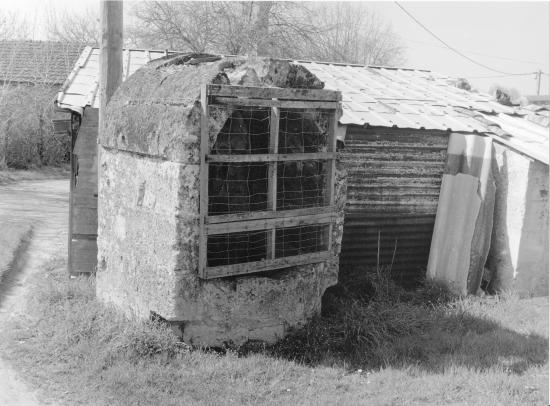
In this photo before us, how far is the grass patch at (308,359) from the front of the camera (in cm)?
494

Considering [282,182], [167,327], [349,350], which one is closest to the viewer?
[167,327]

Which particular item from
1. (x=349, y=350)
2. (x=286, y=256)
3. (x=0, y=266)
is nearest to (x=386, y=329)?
(x=349, y=350)

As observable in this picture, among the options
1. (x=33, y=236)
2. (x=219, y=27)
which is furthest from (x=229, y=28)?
(x=33, y=236)

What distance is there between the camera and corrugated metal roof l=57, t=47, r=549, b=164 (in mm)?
7848

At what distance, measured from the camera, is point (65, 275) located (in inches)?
319

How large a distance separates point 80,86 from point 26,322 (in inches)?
127

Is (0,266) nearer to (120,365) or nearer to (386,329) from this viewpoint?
(120,365)

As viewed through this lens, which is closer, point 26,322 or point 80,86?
point 26,322

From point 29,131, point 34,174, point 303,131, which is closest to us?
point 303,131

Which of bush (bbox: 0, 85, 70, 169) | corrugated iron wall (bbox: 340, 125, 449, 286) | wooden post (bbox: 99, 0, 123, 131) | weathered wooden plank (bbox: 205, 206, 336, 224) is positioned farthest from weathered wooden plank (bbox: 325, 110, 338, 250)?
bush (bbox: 0, 85, 70, 169)

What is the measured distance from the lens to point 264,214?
18.8 feet

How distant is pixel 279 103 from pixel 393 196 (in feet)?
9.88

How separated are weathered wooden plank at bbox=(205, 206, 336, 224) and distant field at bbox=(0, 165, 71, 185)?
13.6 m

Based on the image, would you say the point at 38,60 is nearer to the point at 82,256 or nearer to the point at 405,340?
the point at 82,256
